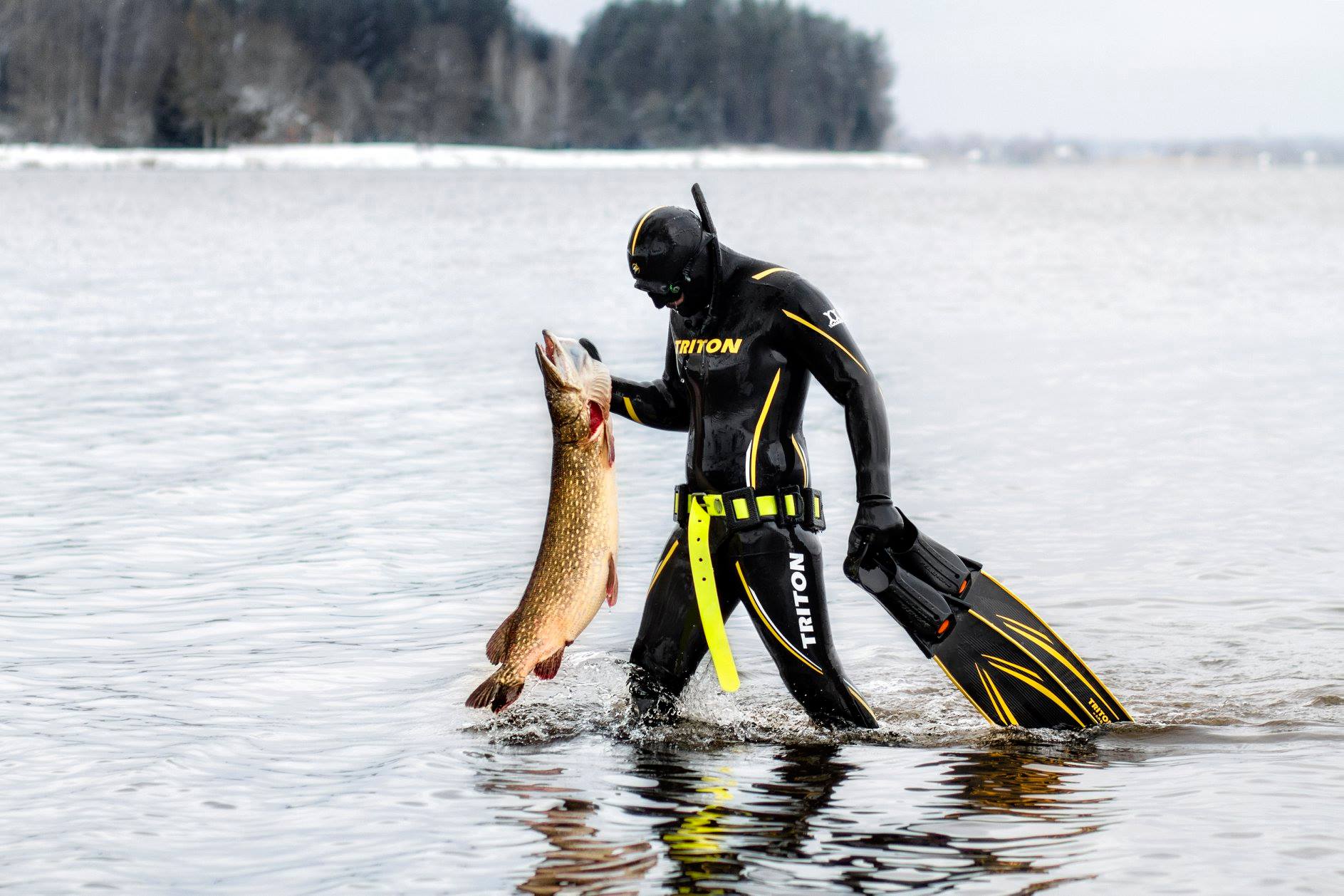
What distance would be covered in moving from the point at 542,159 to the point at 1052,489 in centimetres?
13931

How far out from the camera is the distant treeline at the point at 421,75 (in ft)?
381

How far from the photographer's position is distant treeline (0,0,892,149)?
11600 cm

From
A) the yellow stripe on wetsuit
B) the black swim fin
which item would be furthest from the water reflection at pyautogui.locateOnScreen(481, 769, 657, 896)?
the yellow stripe on wetsuit

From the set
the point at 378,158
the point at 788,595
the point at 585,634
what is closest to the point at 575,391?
the point at 788,595

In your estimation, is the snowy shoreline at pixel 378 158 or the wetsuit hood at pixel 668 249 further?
the snowy shoreline at pixel 378 158

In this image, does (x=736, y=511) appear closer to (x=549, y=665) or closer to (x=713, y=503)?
(x=713, y=503)

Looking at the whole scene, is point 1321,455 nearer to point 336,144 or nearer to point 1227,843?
point 1227,843

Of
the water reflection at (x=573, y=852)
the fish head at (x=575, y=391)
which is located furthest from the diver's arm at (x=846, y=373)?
the water reflection at (x=573, y=852)

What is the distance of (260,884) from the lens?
5.46 meters

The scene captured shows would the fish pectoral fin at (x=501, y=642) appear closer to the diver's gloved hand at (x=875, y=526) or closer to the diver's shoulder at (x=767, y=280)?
the diver's gloved hand at (x=875, y=526)

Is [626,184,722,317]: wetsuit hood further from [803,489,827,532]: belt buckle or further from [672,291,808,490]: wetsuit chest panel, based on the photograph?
[803,489,827,532]: belt buckle

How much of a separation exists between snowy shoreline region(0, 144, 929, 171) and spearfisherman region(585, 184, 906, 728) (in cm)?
10194

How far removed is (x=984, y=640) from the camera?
6.65 metres

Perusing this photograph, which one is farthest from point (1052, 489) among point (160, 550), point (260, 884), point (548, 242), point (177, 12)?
point (177, 12)
